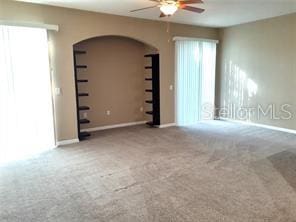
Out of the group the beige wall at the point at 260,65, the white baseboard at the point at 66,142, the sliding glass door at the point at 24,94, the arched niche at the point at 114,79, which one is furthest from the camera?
the arched niche at the point at 114,79

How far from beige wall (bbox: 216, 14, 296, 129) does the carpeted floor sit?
1.27 m

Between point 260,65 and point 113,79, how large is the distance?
371 centimetres

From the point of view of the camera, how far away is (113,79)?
21.1 feet

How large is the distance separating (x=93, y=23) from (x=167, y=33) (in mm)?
1953

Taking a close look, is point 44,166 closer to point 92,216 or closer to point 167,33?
point 92,216

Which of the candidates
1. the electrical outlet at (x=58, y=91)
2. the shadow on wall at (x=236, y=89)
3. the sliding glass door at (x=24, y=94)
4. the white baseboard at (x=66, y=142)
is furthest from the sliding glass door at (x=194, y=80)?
the sliding glass door at (x=24, y=94)

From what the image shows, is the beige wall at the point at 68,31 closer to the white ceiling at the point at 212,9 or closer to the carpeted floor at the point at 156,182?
the white ceiling at the point at 212,9

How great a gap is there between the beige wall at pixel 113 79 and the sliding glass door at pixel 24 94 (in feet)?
4.65

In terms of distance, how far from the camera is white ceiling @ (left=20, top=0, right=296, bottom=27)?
4398mm

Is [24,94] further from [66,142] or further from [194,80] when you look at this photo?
[194,80]

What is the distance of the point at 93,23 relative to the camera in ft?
16.6

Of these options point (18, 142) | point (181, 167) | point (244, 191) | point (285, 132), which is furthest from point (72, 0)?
point (285, 132)

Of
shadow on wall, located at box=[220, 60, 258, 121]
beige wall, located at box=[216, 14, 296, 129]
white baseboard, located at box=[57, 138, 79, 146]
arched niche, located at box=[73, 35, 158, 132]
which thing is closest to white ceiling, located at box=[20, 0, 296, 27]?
beige wall, located at box=[216, 14, 296, 129]

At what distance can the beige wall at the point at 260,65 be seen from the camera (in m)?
5.62
